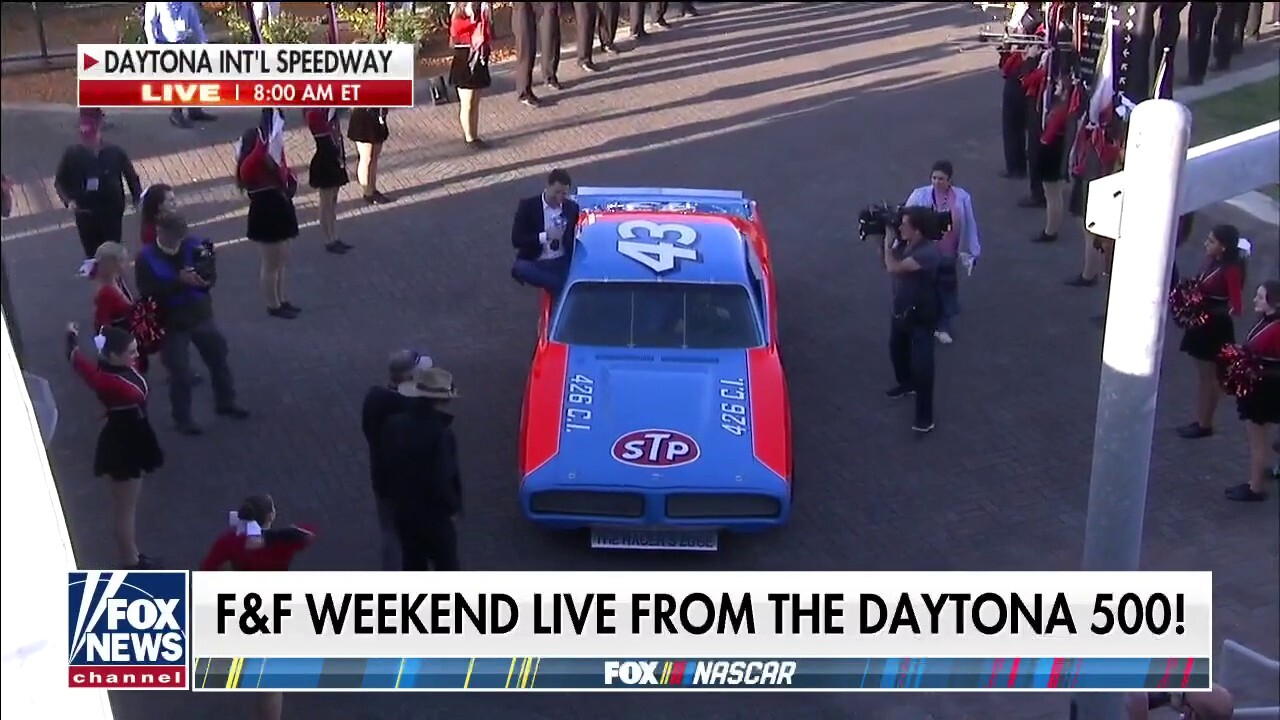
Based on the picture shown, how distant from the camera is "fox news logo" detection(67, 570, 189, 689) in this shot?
5.73 m

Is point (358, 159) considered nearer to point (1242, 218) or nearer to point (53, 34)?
point (53, 34)

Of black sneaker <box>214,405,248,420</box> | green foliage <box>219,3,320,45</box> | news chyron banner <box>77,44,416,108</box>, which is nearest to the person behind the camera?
black sneaker <box>214,405,248,420</box>

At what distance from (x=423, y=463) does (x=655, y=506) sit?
1.40 metres

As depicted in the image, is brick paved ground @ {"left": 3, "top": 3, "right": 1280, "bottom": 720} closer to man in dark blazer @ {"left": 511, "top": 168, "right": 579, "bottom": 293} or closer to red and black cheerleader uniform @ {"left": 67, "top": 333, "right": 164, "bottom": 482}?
red and black cheerleader uniform @ {"left": 67, "top": 333, "right": 164, "bottom": 482}

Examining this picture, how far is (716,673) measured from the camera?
5457 millimetres

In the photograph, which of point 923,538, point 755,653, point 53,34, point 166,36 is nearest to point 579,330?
point 923,538

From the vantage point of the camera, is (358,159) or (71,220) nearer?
(71,220)

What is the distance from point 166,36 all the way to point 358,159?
2.18 metres

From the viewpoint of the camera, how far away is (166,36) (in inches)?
578

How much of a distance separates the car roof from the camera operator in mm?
1018

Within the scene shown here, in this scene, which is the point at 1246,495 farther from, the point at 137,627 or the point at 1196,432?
the point at 137,627

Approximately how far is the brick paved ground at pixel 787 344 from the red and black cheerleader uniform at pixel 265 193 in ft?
2.89

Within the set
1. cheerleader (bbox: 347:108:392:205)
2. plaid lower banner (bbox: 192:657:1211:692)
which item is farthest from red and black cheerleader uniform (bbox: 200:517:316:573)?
cheerleader (bbox: 347:108:392:205)

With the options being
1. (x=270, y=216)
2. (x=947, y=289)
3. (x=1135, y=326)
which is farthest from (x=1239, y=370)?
(x=270, y=216)
